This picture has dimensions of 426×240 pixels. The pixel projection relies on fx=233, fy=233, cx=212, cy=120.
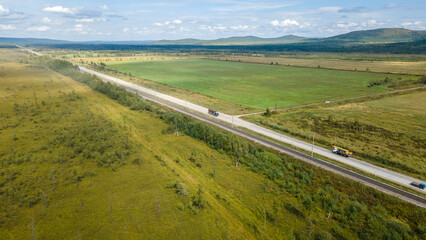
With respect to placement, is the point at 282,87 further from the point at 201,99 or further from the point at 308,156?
the point at 308,156

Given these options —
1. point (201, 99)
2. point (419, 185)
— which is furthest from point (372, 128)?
point (201, 99)

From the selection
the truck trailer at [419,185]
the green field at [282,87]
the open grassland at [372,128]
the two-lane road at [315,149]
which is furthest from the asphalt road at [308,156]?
the green field at [282,87]

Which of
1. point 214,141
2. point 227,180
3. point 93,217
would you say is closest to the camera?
point 93,217

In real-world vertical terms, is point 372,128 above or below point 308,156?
above

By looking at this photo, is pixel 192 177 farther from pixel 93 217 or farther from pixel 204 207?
pixel 93 217

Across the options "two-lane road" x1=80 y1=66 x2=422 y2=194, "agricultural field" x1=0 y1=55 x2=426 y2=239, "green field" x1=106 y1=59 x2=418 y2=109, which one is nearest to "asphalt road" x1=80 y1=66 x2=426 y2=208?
"two-lane road" x1=80 y1=66 x2=422 y2=194

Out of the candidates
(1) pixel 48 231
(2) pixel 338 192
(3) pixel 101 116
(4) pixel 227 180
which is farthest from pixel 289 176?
(3) pixel 101 116
